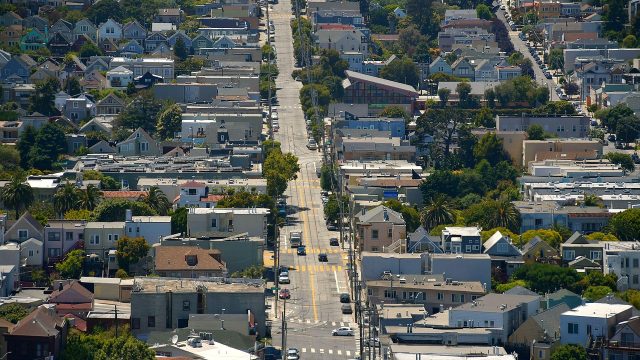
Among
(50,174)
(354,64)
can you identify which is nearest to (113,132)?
(50,174)

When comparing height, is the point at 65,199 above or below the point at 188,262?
above

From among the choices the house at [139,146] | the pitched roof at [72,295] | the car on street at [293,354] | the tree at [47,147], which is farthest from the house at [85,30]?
the car on street at [293,354]

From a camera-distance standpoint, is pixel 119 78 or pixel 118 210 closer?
pixel 118 210

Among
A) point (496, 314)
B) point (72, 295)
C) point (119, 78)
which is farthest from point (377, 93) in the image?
point (496, 314)

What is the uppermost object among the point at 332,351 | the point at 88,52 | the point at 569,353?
the point at 88,52

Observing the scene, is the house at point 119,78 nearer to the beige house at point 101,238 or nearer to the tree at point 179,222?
the tree at point 179,222

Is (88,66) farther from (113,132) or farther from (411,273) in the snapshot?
(411,273)

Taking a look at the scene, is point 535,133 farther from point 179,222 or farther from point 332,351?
point 332,351
